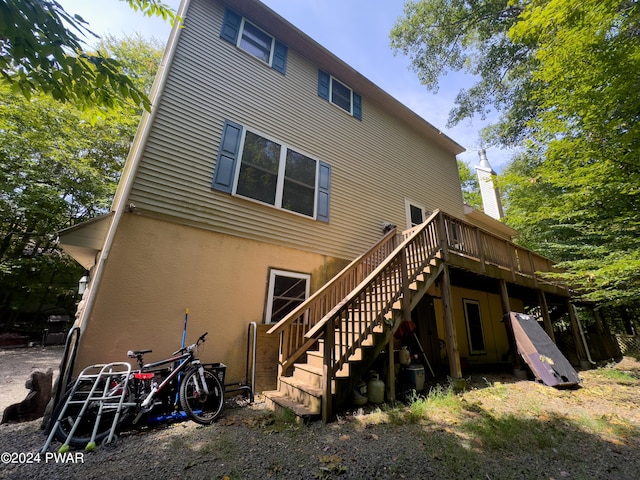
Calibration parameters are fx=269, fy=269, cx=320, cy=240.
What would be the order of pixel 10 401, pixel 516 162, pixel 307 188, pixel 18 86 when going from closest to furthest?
pixel 18 86 < pixel 10 401 < pixel 307 188 < pixel 516 162

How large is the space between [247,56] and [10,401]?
8508 mm

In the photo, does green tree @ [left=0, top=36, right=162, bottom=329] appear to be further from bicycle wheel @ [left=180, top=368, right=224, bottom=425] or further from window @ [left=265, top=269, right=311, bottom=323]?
bicycle wheel @ [left=180, top=368, right=224, bottom=425]

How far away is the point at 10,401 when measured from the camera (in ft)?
15.0

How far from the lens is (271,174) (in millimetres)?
6348

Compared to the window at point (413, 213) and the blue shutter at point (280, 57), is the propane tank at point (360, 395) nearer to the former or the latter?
the window at point (413, 213)

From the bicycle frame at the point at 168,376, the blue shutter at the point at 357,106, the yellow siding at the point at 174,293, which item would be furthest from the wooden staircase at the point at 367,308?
the blue shutter at the point at 357,106

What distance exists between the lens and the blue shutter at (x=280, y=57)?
738cm

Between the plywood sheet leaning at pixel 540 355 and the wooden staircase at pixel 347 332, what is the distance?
2.64 m

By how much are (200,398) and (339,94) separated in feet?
29.1

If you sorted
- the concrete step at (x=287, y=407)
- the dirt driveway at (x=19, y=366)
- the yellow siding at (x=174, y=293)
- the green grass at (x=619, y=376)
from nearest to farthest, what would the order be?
the concrete step at (x=287, y=407) → the yellow siding at (x=174, y=293) → the dirt driveway at (x=19, y=366) → the green grass at (x=619, y=376)

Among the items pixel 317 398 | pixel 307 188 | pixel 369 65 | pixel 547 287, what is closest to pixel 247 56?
pixel 307 188

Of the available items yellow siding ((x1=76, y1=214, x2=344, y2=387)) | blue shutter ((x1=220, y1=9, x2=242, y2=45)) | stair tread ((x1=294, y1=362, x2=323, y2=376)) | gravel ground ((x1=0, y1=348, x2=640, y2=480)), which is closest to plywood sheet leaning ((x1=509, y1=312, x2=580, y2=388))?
gravel ground ((x1=0, y1=348, x2=640, y2=480))

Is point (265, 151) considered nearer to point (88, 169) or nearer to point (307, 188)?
point (307, 188)

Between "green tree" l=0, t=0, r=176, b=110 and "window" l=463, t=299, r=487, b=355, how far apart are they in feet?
31.8
